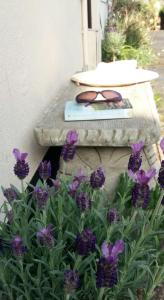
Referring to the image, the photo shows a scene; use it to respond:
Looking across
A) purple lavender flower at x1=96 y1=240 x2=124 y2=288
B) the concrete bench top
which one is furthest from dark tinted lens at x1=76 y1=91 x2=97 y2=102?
purple lavender flower at x1=96 y1=240 x2=124 y2=288

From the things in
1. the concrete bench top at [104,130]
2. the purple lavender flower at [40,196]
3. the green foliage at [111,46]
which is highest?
the purple lavender flower at [40,196]

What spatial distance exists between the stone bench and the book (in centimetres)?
4

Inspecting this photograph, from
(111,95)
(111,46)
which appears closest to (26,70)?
(111,95)

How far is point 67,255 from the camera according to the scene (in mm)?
2037

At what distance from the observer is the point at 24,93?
9.50 feet

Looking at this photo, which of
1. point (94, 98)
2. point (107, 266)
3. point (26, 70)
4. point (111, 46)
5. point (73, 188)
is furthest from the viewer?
point (111, 46)

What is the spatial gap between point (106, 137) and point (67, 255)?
3.14 feet

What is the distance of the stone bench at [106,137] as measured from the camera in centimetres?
280

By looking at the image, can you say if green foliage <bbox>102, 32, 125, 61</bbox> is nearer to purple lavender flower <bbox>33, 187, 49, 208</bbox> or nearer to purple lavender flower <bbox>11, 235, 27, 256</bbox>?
purple lavender flower <bbox>33, 187, 49, 208</bbox>

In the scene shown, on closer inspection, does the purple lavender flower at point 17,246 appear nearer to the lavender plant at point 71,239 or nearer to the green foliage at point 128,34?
the lavender plant at point 71,239

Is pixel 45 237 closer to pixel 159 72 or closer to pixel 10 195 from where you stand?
pixel 10 195

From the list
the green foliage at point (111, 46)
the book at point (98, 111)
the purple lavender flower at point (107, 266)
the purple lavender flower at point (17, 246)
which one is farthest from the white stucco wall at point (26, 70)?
the green foliage at point (111, 46)

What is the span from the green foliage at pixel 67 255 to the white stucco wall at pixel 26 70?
490 mm

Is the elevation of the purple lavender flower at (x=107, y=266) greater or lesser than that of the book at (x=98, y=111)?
greater
